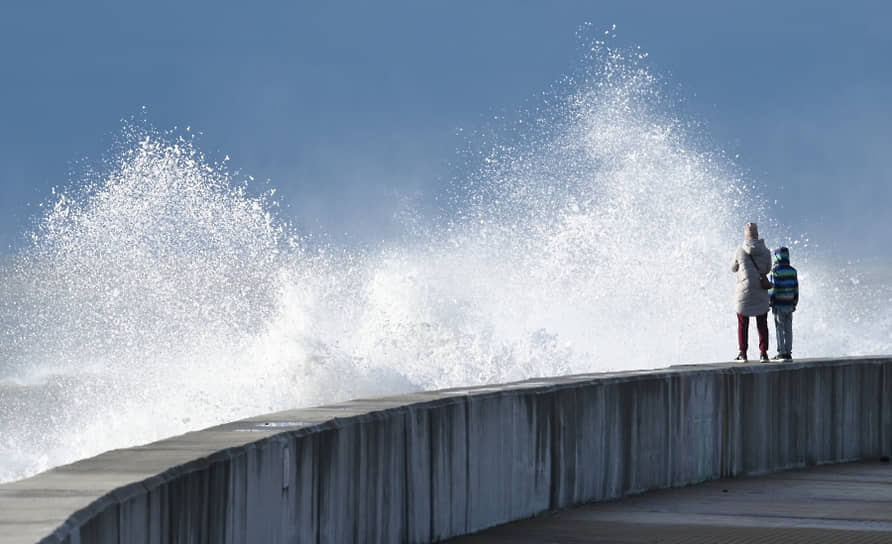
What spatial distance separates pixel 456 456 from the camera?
7.84 m

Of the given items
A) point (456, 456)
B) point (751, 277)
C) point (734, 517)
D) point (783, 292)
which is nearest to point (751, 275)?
point (751, 277)

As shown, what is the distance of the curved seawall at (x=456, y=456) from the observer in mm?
5008

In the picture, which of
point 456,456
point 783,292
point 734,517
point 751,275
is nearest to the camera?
point 456,456

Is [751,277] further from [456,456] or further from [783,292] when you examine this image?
[456,456]

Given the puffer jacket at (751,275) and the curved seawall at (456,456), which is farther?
Answer: the puffer jacket at (751,275)

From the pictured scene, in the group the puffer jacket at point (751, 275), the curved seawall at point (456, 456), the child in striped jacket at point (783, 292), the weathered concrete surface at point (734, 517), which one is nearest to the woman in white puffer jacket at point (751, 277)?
the puffer jacket at point (751, 275)

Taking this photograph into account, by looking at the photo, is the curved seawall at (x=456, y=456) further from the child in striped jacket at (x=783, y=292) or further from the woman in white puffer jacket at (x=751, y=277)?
the woman in white puffer jacket at (x=751, y=277)

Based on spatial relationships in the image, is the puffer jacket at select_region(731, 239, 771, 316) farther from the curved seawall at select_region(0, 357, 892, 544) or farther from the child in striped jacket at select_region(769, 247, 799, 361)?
the curved seawall at select_region(0, 357, 892, 544)

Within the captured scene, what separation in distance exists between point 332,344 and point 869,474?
22151 millimetres

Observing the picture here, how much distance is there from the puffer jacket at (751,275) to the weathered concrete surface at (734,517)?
350 cm

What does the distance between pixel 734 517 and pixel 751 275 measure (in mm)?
5510

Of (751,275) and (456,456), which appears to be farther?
(751,275)

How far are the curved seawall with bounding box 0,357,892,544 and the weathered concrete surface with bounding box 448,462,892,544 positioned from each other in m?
0.19

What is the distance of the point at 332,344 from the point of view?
106 ft
